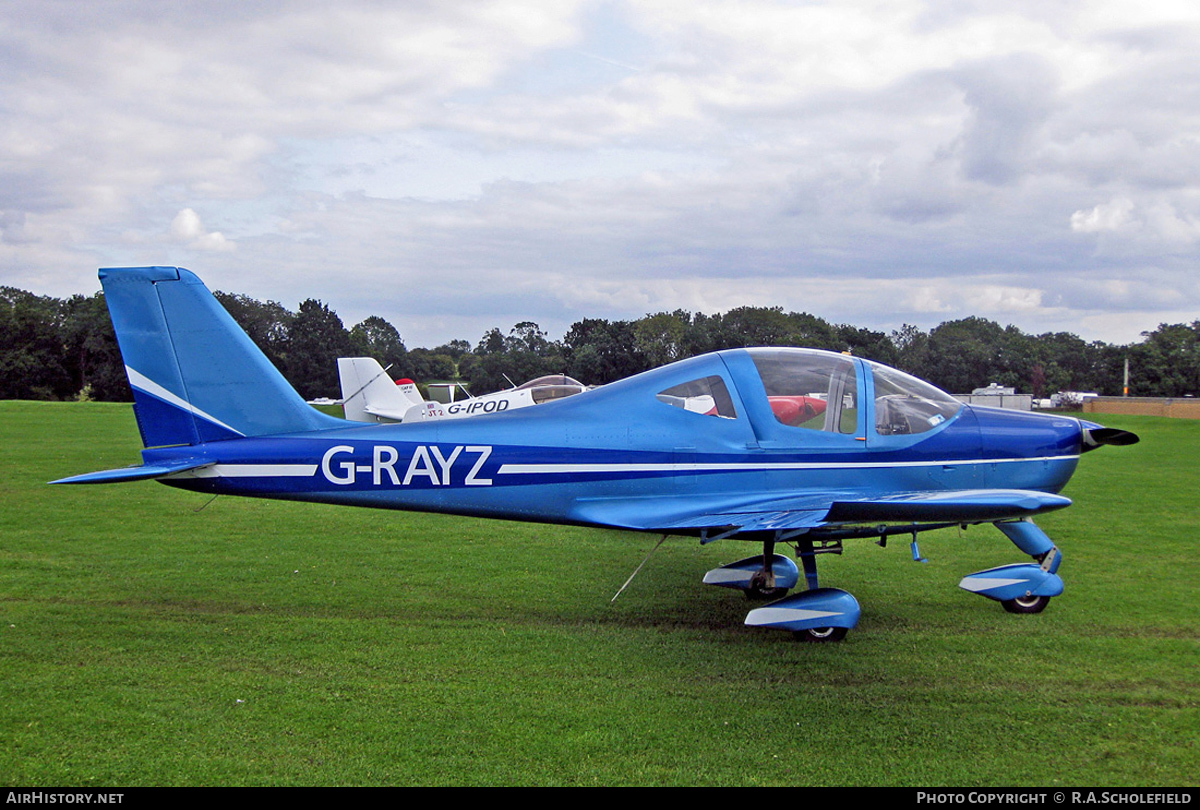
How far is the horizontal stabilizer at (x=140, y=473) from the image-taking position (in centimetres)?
527

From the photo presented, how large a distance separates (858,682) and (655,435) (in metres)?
2.15

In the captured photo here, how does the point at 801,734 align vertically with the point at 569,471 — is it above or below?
below

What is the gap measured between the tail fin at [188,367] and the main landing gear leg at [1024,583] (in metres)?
5.48

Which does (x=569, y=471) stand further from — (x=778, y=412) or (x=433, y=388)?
(x=433, y=388)

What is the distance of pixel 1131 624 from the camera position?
239 inches

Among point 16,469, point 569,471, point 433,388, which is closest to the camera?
point 569,471

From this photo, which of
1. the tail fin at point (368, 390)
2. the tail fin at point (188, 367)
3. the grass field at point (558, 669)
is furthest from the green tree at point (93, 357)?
the tail fin at point (188, 367)

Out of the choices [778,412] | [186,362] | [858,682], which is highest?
[186,362]

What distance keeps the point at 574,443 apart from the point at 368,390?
21034 mm

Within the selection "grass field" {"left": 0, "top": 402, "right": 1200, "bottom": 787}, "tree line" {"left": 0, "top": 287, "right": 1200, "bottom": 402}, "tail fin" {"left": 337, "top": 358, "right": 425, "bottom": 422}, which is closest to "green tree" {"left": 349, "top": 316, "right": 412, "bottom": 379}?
"tree line" {"left": 0, "top": 287, "right": 1200, "bottom": 402}

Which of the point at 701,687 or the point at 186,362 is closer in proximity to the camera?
the point at 701,687

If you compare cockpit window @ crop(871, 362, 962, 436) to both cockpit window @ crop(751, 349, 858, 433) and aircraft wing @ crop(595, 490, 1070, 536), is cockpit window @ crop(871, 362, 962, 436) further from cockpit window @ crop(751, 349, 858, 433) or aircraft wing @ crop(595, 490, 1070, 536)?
aircraft wing @ crop(595, 490, 1070, 536)
